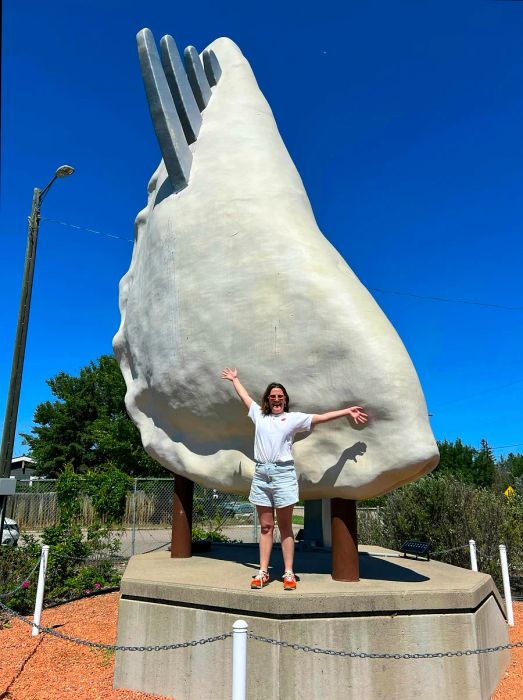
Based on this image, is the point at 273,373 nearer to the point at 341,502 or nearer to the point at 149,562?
the point at 341,502

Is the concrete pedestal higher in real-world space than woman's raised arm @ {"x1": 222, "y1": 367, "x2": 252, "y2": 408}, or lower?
lower

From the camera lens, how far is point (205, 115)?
6797 millimetres

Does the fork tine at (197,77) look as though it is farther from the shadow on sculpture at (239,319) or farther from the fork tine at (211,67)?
the fork tine at (211,67)

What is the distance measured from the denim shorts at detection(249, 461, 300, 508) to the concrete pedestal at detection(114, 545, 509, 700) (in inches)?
26.4

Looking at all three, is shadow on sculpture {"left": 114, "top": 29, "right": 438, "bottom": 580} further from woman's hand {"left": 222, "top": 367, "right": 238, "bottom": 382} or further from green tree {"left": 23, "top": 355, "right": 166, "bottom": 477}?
green tree {"left": 23, "top": 355, "right": 166, "bottom": 477}

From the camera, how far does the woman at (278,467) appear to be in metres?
4.35

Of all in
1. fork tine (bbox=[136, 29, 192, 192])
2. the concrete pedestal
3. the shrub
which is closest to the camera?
the concrete pedestal

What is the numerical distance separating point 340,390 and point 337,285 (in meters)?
0.93

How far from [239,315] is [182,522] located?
276cm

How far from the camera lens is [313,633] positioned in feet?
13.0

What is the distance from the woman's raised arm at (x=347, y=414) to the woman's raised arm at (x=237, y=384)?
0.66 metres

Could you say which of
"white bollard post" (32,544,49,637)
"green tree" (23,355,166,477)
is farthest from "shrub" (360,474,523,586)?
"green tree" (23,355,166,477)

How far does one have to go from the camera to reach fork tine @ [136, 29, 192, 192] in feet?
19.9

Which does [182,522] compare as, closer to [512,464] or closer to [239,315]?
[239,315]
